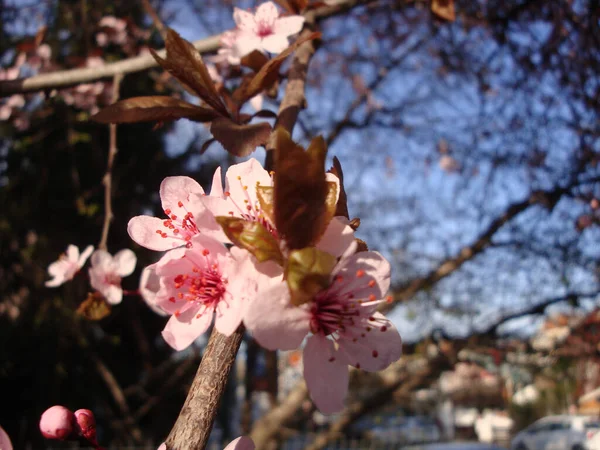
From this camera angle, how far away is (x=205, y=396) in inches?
21.0

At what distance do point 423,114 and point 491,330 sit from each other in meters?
2.40

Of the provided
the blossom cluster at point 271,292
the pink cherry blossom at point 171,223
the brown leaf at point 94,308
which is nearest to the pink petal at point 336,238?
the blossom cluster at point 271,292

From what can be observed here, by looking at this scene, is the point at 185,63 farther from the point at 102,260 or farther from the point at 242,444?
the point at 102,260

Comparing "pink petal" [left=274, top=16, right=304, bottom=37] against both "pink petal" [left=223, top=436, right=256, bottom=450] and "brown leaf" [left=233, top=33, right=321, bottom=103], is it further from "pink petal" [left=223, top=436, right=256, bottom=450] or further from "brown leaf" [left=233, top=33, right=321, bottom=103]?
"pink petal" [left=223, top=436, right=256, bottom=450]

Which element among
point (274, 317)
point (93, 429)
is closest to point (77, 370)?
point (93, 429)

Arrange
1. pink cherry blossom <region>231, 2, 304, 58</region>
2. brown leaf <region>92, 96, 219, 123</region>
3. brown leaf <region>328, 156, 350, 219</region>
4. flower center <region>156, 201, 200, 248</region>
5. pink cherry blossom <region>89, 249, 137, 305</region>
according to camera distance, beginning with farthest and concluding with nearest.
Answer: pink cherry blossom <region>89, 249, 137, 305</region> → pink cherry blossom <region>231, 2, 304, 58</region> → brown leaf <region>92, 96, 219, 123</region> → flower center <region>156, 201, 200, 248</region> → brown leaf <region>328, 156, 350, 219</region>

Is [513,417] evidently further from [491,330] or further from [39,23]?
[39,23]

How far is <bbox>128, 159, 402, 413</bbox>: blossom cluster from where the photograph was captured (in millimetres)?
500

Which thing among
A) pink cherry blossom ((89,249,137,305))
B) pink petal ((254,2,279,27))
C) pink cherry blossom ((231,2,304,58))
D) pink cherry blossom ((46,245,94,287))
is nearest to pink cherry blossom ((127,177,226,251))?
pink cherry blossom ((231,2,304,58))

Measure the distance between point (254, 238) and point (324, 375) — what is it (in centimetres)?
18

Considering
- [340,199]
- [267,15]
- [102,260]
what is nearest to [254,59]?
[267,15]

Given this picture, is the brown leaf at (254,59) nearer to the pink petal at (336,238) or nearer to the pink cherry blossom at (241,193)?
the pink cherry blossom at (241,193)

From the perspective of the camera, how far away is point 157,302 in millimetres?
603

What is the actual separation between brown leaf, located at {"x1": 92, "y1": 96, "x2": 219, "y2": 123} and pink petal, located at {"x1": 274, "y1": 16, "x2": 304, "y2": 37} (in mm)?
400
